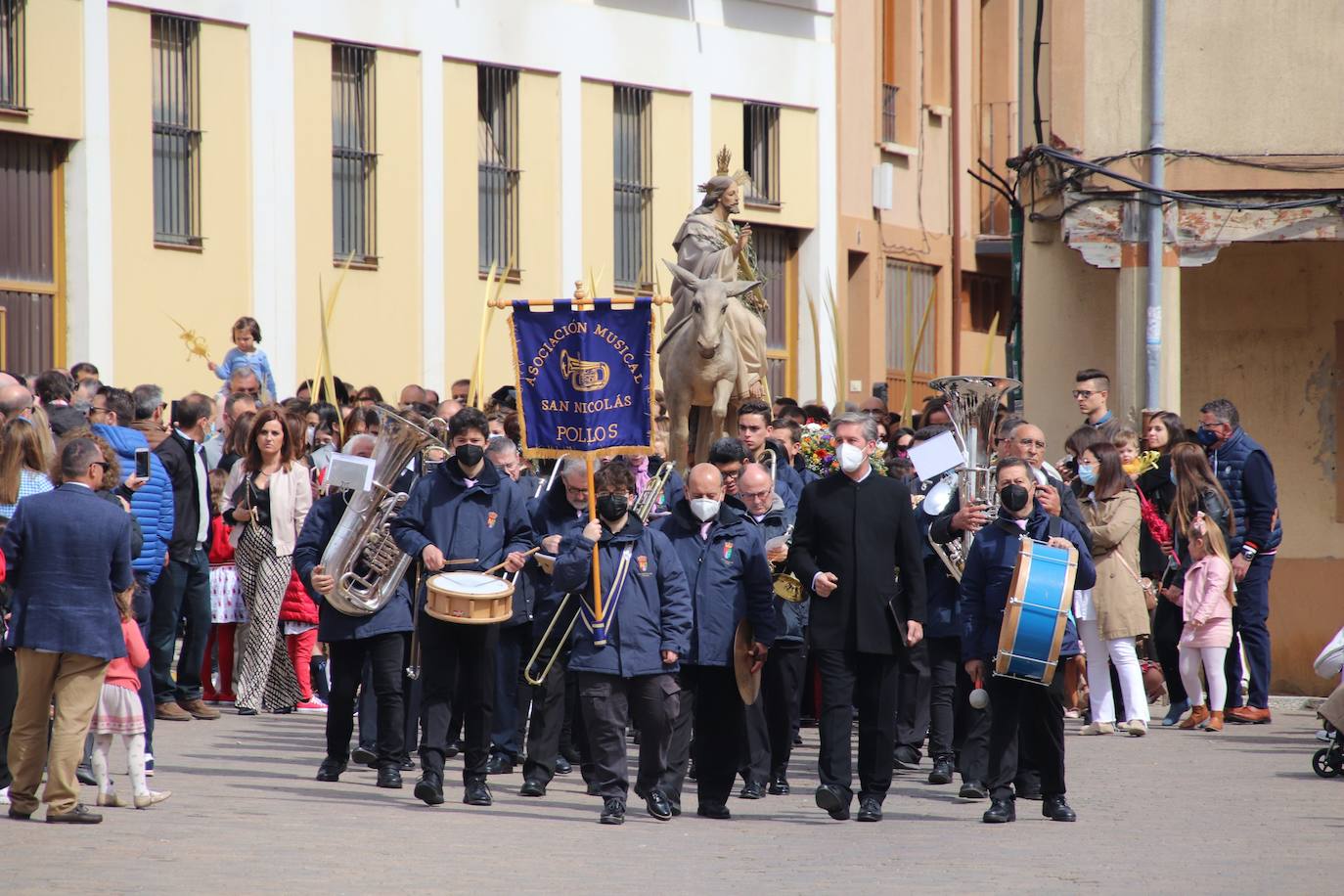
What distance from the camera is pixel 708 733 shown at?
41.6 feet

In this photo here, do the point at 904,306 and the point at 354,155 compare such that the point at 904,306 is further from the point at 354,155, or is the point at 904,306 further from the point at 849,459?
the point at 849,459

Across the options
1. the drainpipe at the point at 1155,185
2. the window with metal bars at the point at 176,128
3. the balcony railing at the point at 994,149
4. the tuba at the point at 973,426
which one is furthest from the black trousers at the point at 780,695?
the balcony railing at the point at 994,149

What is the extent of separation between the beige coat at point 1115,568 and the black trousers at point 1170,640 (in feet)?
2.65

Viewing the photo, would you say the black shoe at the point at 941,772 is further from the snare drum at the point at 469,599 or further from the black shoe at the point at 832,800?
the snare drum at the point at 469,599

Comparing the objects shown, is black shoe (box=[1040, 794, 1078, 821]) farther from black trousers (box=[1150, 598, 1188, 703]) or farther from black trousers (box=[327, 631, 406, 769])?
black trousers (box=[1150, 598, 1188, 703])

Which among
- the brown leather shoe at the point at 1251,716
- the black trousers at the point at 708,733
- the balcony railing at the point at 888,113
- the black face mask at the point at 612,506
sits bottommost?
the brown leather shoe at the point at 1251,716

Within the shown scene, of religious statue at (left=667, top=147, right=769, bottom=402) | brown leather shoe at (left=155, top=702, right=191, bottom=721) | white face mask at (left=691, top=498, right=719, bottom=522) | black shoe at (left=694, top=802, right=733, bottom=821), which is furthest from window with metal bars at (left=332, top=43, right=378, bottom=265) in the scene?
black shoe at (left=694, top=802, right=733, bottom=821)

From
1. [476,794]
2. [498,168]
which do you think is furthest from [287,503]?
[498,168]

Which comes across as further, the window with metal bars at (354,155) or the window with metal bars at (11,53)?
the window with metal bars at (354,155)

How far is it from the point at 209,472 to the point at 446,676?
5379 mm

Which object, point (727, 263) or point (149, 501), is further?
point (727, 263)

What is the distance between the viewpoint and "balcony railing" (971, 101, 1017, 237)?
42.0 meters

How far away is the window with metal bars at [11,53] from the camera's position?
Result: 81.5 ft

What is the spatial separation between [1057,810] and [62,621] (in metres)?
4.87
